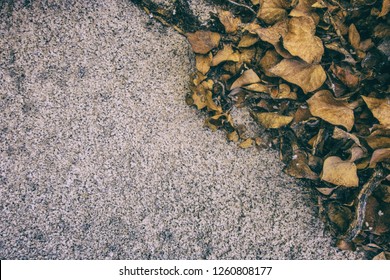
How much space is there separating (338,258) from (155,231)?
0.55m

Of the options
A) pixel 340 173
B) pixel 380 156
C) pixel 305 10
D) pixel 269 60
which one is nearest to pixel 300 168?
pixel 340 173

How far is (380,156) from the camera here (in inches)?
39.3

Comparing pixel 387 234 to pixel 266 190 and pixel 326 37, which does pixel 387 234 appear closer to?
pixel 266 190

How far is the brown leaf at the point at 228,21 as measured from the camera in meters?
1.14

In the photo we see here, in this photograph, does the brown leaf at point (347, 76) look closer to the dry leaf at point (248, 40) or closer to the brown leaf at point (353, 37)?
the brown leaf at point (353, 37)

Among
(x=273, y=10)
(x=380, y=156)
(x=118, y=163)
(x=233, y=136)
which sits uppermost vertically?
(x=273, y=10)

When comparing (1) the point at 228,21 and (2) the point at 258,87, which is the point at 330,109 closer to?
(2) the point at 258,87

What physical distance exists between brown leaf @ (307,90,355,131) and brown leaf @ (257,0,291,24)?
0.90 feet

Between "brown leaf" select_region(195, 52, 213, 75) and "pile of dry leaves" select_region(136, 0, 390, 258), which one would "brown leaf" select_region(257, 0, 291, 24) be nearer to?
"pile of dry leaves" select_region(136, 0, 390, 258)

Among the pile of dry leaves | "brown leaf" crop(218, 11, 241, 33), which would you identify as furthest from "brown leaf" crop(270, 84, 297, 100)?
"brown leaf" crop(218, 11, 241, 33)

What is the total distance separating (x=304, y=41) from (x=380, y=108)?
29cm

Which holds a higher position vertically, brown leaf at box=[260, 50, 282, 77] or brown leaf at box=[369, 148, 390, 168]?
brown leaf at box=[260, 50, 282, 77]

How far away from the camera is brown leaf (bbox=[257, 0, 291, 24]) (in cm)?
112

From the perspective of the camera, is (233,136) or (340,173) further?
(233,136)
